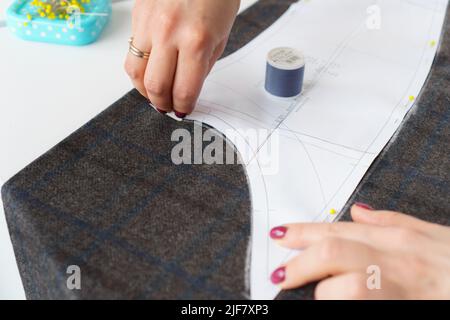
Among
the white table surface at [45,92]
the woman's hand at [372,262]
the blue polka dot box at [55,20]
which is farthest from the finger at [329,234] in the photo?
the blue polka dot box at [55,20]

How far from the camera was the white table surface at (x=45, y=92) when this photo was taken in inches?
27.9

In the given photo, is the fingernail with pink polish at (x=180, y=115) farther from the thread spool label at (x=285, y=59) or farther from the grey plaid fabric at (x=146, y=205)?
the thread spool label at (x=285, y=59)

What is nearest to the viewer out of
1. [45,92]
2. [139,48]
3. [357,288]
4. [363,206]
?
[357,288]

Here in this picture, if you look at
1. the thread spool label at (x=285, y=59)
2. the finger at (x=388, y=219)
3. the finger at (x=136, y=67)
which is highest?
the finger at (x=136, y=67)

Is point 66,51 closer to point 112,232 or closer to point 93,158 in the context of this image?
point 93,158

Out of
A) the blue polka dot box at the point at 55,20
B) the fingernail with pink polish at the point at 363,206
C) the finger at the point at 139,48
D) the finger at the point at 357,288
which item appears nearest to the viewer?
the finger at the point at 357,288

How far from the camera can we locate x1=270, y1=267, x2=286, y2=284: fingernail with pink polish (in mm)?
526

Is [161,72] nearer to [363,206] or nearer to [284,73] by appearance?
[284,73]

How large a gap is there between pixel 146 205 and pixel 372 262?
0.90ft

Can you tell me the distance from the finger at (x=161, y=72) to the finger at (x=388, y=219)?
0.31 meters

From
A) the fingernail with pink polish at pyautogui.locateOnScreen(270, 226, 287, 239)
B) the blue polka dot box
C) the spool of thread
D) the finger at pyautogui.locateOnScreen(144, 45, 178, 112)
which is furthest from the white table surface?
the fingernail with pink polish at pyautogui.locateOnScreen(270, 226, 287, 239)

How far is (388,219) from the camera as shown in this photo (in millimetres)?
560

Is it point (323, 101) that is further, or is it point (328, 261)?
point (323, 101)

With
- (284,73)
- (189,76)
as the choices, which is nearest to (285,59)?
(284,73)
